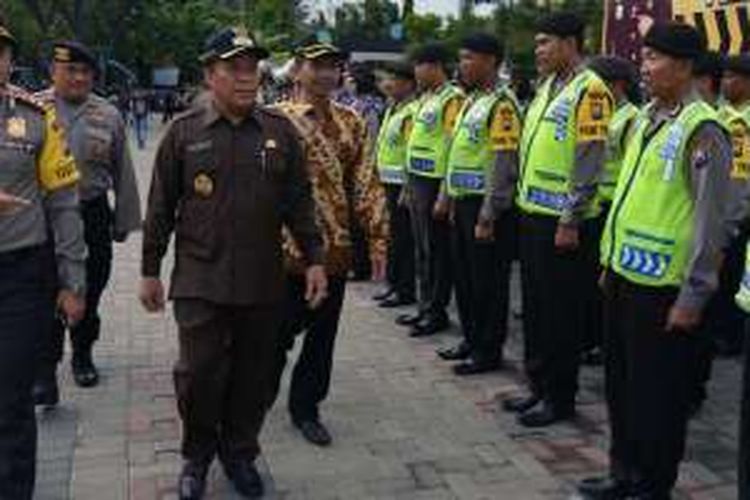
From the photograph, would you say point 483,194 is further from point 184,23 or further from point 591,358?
point 184,23

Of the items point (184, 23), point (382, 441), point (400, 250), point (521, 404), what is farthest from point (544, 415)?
point (184, 23)

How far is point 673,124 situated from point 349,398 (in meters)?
2.90

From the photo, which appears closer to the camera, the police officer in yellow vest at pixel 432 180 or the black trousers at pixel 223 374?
the black trousers at pixel 223 374

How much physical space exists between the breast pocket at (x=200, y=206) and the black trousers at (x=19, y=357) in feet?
2.08

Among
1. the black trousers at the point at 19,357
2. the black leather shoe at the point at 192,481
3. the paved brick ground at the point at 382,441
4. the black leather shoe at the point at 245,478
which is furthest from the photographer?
the paved brick ground at the point at 382,441

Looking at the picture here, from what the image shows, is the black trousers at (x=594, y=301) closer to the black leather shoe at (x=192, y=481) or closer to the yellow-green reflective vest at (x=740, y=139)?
the yellow-green reflective vest at (x=740, y=139)

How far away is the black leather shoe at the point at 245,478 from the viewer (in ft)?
17.4

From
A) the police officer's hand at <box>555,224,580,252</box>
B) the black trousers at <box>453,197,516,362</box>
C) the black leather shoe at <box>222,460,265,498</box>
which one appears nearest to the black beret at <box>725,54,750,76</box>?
the black trousers at <box>453,197,516,362</box>

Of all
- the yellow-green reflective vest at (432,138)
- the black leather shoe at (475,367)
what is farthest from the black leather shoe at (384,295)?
the black leather shoe at (475,367)

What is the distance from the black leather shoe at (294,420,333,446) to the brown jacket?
1.17 metres

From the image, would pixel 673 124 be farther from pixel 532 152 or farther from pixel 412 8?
pixel 412 8

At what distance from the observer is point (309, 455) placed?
232 inches

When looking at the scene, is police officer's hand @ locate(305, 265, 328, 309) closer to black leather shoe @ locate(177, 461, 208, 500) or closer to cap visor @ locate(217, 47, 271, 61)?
black leather shoe @ locate(177, 461, 208, 500)

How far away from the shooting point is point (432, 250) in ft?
29.3
